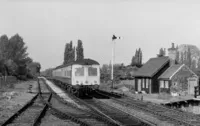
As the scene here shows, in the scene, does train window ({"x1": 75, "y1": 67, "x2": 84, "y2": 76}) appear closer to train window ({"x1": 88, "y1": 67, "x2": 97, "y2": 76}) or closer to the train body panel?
the train body panel

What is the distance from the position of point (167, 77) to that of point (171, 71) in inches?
54.6

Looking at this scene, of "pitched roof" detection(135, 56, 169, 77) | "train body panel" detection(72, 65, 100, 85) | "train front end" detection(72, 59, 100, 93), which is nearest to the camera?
"train front end" detection(72, 59, 100, 93)

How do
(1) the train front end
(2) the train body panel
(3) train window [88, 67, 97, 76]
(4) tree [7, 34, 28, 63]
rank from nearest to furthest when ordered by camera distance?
(1) the train front end < (2) the train body panel < (3) train window [88, 67, 97, 76] < (4) tree [7, 34, 28, 63]

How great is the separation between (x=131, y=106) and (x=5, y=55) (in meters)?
50.5

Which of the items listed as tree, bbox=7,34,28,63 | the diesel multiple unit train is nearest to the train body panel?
the diesel multiple unit train

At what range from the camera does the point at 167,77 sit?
30.3 metres

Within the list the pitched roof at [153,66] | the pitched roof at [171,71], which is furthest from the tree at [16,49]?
the pitched roof at [171,71]

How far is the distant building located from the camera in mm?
29969

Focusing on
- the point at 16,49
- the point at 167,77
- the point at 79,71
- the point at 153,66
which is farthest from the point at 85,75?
the point at 16,49

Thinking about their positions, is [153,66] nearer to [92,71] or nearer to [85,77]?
[92,71]

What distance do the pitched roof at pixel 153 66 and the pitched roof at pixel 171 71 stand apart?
945 mm

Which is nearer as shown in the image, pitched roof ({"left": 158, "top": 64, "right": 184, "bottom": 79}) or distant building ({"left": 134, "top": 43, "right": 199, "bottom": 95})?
distant building ({"left": 134, "top": 43, "right": 199, "bottom": 95})

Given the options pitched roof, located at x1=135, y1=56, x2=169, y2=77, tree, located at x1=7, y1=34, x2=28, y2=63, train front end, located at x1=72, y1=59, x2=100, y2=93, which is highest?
tree, located at x1=7, y1=34, x2=28, y2=63

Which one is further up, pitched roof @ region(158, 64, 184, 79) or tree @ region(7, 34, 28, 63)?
tree @ region(7, 34, 28, 63)
